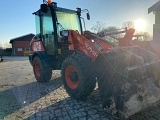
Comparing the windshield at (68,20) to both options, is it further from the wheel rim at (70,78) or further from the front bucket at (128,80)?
the front bucket at (128,80)

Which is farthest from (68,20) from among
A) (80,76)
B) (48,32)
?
(80,76)

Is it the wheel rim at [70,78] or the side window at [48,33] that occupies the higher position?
the side window at [48,33]

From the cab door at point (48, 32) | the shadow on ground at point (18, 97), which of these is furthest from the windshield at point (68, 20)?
the shadow on ground at point (18, 97)

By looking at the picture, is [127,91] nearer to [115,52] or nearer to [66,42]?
[115,52]

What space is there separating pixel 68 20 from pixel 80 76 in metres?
2.83

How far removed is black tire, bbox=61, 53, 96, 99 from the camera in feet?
14.9

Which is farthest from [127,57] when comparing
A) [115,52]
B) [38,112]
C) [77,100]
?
[38,112]

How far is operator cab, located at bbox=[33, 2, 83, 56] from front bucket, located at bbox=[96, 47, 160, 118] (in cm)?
256

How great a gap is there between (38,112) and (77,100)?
3.63 ft

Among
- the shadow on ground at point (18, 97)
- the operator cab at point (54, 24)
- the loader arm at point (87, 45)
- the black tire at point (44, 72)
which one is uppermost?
the operator cab at point (54, 24)

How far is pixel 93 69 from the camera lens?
4445 millimetres

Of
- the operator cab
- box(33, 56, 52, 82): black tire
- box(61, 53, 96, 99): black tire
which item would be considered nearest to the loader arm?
box(61, 53, 96, 99): black tire

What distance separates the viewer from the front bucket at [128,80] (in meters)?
3.33

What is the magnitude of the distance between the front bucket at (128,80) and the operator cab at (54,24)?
8.38 ft
